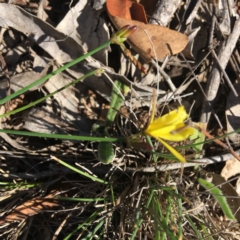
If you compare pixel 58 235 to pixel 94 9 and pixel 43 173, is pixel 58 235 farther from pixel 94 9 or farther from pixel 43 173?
pixel 94 9

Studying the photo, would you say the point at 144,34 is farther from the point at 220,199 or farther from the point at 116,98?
the point at 220,199

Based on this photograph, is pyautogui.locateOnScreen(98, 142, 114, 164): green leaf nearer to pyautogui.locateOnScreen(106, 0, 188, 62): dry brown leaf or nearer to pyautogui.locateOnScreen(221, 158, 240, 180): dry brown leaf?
pyautogui.locateOnScreen(106, 0, 188, 62): dry brown leaf

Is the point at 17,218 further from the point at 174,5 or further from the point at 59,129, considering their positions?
the point at 174,5

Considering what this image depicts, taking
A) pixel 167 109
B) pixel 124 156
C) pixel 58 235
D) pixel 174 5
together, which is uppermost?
pixel 174 5

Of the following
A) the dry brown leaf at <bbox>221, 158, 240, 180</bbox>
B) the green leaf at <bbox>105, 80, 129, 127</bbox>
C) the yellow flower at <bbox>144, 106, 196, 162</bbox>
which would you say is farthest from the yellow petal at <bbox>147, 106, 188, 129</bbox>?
the dry brown leaf at <bbox>221, 158, 240, 180</bbox>

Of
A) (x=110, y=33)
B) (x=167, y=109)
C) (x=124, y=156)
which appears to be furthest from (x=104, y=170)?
(x=110, y=33)

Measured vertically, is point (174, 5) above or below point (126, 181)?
above

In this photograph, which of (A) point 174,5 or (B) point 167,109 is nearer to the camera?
(A) point 174,5
